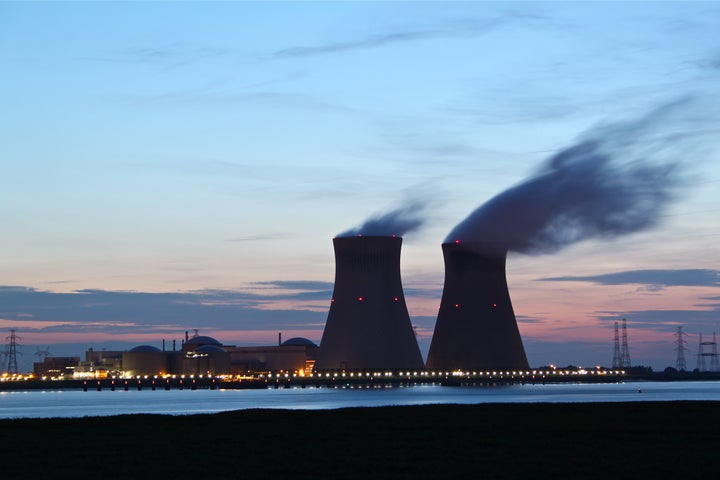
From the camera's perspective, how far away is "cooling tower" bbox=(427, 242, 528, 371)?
279ft

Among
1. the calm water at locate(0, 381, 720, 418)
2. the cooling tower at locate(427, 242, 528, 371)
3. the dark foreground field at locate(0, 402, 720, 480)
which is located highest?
the cooling tower at locate(427, 242, 528, 371)

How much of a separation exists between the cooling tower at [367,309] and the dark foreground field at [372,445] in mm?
42842

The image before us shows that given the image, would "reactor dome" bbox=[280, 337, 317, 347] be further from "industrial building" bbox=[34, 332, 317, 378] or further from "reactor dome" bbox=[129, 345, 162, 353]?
"reactor dome" bbox=[129, 345, 162, 353]

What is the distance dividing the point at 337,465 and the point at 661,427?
11.4 meters

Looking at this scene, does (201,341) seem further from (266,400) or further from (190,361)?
(266,400)

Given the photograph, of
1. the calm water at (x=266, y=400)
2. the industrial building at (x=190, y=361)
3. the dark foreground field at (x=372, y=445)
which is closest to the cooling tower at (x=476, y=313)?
the calm water at (x=266, y=400)

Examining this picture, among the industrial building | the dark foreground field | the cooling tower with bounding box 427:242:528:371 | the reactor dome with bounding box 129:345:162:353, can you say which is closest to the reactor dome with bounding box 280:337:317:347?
the industrial building

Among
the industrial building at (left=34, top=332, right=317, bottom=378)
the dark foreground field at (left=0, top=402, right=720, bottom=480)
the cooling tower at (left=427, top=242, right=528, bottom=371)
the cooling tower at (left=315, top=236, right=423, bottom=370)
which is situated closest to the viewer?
the dark foreground field at (left=0, top=402, right=720, bottom=480)

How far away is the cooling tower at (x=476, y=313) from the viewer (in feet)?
279

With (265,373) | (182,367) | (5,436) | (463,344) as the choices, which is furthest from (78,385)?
(5,436)

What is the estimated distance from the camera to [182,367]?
12706cm

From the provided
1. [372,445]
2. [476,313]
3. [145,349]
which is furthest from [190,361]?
[372,445]

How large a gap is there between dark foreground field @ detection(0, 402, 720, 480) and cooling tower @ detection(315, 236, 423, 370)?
141 feet

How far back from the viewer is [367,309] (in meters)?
78.4
